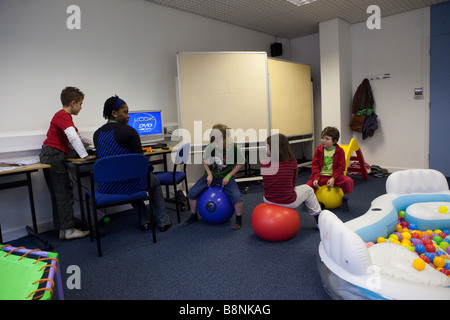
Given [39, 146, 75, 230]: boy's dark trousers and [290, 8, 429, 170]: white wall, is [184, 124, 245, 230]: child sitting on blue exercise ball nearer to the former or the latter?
[39, 146, 75, 230]: boy's dark trousers

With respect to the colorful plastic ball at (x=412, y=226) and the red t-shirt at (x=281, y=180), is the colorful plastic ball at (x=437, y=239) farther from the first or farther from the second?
the red t-shirt at (x=281, y=180)

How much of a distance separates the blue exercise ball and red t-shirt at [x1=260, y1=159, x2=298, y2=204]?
0.54 metres

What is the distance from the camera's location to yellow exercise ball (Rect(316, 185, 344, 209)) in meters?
3.30

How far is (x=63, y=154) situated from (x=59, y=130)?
0.76 ft

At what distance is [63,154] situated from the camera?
2949 mm

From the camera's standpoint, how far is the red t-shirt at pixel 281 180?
2.60 m

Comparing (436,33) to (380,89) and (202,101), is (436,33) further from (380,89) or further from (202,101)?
(202,101)

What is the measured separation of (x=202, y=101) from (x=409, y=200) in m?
2.74

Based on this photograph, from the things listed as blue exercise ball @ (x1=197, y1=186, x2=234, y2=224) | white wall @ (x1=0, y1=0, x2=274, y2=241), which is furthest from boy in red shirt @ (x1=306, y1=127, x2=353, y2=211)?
white wall @ (x1=0, y1=0, x2=274, y2=241)

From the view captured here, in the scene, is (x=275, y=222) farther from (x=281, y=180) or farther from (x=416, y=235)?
(x=416, y=235)

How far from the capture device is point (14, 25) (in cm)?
301

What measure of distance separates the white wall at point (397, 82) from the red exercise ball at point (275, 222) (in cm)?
362

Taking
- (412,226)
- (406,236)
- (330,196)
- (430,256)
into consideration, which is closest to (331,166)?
(330,196)

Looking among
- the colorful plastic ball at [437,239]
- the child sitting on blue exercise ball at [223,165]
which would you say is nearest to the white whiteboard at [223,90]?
the child sitting on blue exercise ball at [223,165]
